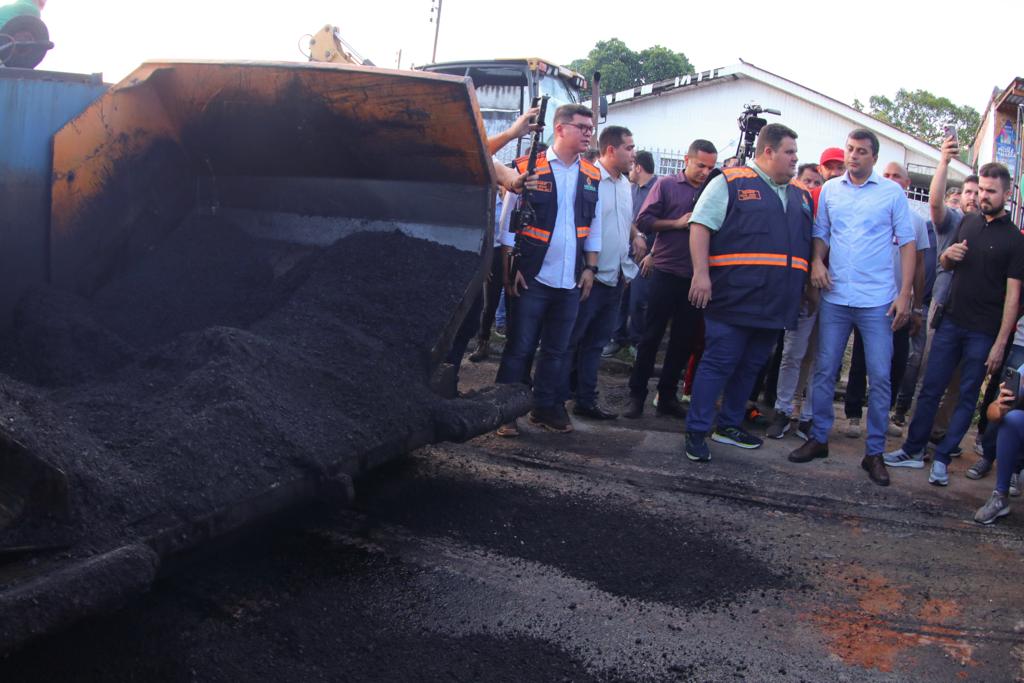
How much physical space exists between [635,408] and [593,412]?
319 millimetres

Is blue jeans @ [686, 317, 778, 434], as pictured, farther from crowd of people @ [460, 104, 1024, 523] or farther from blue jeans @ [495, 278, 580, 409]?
blue jeans @ [495, 278, 580, 409]

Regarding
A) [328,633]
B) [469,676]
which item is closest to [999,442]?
[469,676]

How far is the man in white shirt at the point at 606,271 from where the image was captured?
5.99 metres

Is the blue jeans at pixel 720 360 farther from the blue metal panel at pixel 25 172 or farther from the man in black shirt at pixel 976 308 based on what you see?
the blue metal panel at pixel 25 172

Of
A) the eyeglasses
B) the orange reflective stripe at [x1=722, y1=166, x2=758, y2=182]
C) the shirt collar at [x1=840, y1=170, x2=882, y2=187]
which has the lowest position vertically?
the orange reflective stripe at [x1=722, y1=166, x2=758, y2=182]

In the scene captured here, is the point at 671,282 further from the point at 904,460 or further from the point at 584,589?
the point at 584,589

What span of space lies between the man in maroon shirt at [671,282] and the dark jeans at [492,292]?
108cm

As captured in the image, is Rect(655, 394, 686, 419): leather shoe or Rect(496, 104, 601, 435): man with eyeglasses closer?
Rect(496, 104, 601, 435): man with eyeglasses

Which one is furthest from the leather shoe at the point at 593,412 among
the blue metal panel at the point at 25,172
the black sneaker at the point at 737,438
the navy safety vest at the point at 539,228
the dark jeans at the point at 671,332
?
the blue metal panel at the point at 25,172

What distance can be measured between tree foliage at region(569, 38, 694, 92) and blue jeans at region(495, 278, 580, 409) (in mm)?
29663

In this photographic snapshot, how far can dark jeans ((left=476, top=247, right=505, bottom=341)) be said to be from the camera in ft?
20.4

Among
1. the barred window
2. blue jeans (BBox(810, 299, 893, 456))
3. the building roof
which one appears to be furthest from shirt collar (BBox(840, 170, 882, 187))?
the building roof

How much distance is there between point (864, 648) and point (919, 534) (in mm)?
1351

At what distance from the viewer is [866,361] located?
525 cm
